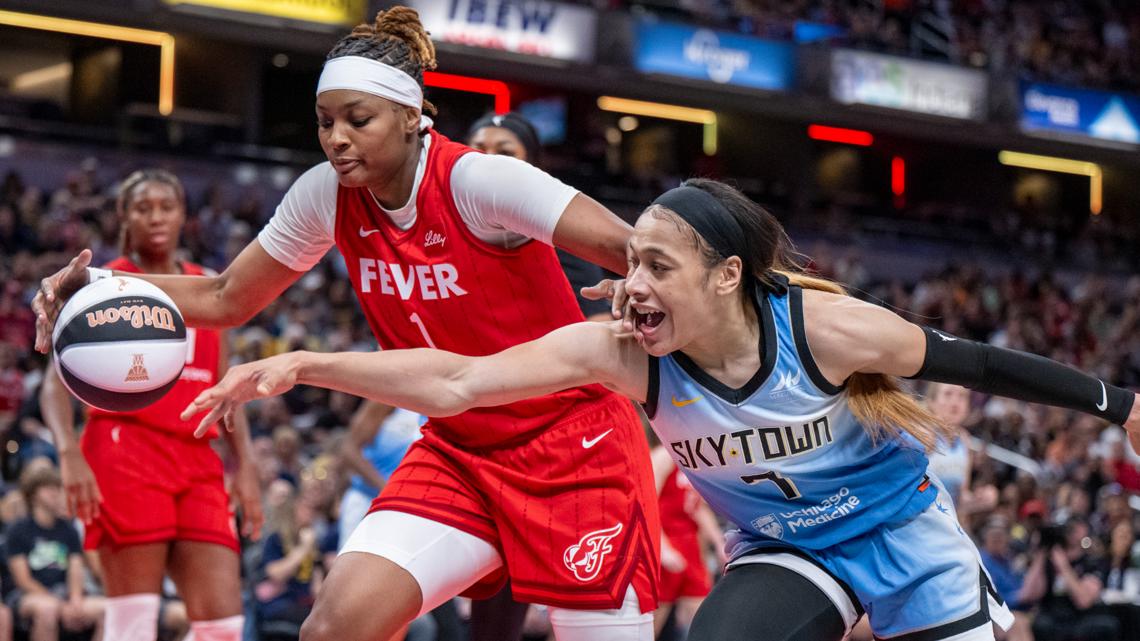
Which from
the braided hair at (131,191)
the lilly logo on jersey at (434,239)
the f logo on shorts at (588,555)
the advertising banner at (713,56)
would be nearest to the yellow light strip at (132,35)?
the advertising banner at (713,56)

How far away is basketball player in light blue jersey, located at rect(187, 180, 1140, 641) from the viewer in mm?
3027

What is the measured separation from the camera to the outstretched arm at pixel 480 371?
2.84m

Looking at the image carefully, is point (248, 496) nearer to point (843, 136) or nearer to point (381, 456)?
point (381, 456)

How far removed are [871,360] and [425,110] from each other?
1512 mm

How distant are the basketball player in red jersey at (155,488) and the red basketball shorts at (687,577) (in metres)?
2.62

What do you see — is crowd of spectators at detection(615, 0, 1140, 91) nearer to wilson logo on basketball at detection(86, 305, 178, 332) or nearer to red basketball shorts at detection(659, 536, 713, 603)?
red basketball shorts at detection(659, 536, 713, 603)

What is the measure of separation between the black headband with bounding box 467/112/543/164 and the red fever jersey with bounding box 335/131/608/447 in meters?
1.34

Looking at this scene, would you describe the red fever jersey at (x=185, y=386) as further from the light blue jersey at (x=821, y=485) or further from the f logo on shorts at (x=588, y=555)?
the light blue jersey at (x=821, y=485)

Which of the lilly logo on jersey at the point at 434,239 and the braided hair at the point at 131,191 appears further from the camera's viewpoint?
the braided hair at the point at 131,191

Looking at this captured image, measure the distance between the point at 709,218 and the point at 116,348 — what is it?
57.9 inches

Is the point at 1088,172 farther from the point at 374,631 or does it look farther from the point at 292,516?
the point at 374,631

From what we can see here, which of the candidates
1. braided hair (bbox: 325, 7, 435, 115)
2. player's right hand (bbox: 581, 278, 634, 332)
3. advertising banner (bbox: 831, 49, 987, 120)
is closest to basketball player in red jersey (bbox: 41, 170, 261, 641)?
braided hair (bbox: 325, 7, 435, 115)

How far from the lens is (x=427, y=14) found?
1783cm

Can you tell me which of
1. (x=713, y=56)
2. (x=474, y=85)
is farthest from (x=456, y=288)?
(x=474, y=85)
